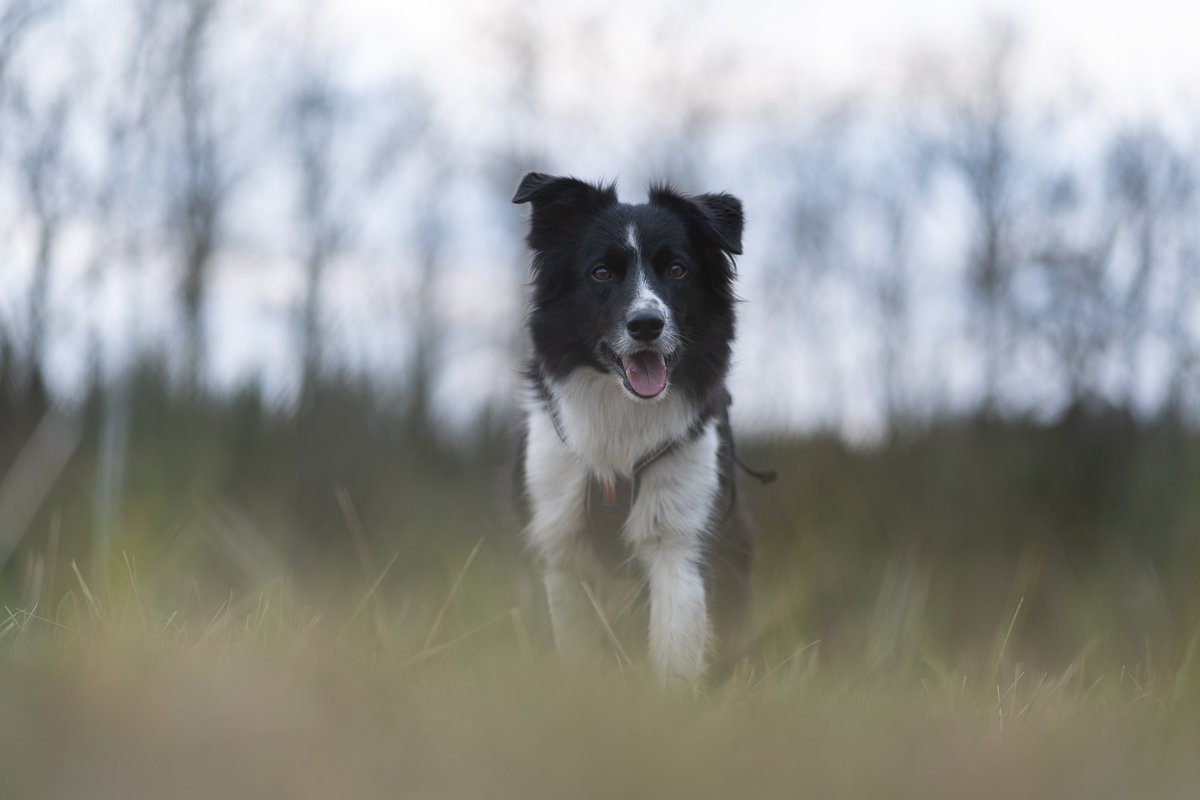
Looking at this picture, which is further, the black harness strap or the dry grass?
the black harness strap

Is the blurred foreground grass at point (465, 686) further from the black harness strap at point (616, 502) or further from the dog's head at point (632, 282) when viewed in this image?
the dog's head at point (632, 282)

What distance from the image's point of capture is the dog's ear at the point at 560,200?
4.41 meters

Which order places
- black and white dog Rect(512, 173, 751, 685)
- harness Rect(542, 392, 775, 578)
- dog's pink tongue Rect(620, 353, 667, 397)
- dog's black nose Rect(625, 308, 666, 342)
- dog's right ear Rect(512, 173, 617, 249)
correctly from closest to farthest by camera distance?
dog's black nose Rect(625, 308, 666, 342)
dog's pink tongue Rect(620, 353, 667, 397)
black and white dog Rect(512, 173, 751, 685)
harness Rect(542, 392, 775, 578)
dog's right ear Rect(512, 173, 617, 249)

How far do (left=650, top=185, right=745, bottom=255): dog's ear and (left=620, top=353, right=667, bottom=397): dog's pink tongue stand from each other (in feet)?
2.50

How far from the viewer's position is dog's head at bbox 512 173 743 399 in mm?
3979

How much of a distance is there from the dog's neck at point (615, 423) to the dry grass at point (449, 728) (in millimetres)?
1620

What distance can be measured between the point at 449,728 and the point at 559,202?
338 cm

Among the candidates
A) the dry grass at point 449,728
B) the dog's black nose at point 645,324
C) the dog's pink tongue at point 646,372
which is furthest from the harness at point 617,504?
the dry grass at point 449,728

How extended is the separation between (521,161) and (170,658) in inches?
522

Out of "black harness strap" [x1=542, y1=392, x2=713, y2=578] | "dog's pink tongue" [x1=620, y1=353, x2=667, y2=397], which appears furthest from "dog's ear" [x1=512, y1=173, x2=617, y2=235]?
"black harness strap" [x1=542, y1=392, x2=713, y2=578]

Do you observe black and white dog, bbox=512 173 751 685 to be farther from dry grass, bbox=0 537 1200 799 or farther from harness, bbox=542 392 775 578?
dry grass, bbox=0 537 1200 799

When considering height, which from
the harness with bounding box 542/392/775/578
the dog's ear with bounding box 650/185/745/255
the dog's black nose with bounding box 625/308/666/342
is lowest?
the harness with bounding box 542/392/775/578

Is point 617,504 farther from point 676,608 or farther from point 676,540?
point 676,608

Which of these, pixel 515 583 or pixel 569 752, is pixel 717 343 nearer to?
pixel 515 583
